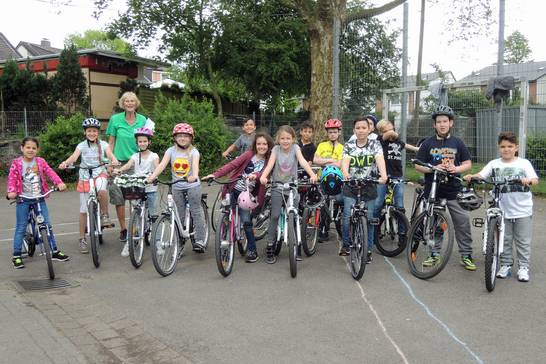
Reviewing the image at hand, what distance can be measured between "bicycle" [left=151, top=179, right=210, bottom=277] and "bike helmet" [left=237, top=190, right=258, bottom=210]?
29.7 inches

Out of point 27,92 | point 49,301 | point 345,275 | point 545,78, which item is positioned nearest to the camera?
point 49,301

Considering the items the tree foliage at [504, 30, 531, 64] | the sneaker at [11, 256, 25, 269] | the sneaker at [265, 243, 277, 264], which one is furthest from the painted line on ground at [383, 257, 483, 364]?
the tree foliage at [504, 30, 531, 64]

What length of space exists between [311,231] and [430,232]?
1702mm

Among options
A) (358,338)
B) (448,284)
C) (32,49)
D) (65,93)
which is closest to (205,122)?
(65,93)

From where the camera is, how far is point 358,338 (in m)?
4.30

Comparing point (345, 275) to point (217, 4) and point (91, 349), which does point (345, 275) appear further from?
point (217, 4)

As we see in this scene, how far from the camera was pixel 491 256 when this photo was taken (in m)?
5.21

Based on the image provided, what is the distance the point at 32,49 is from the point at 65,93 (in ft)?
111

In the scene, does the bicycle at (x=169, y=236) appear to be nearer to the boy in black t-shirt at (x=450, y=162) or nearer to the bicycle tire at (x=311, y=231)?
the bicycle tire at (x=311, y=231)

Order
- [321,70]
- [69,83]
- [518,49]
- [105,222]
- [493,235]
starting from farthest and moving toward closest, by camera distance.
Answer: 1. [518,49]
2. [69,83]
3. [321,70]
4. [105,222]
5. [493,235]

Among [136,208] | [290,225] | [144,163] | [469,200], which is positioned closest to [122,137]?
[144,163]

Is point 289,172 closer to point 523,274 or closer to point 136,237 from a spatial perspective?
point 136,237

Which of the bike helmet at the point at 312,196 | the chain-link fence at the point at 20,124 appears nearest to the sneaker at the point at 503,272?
the bike helmet at the point at 312,196

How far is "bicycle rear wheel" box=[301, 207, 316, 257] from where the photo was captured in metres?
6.79
